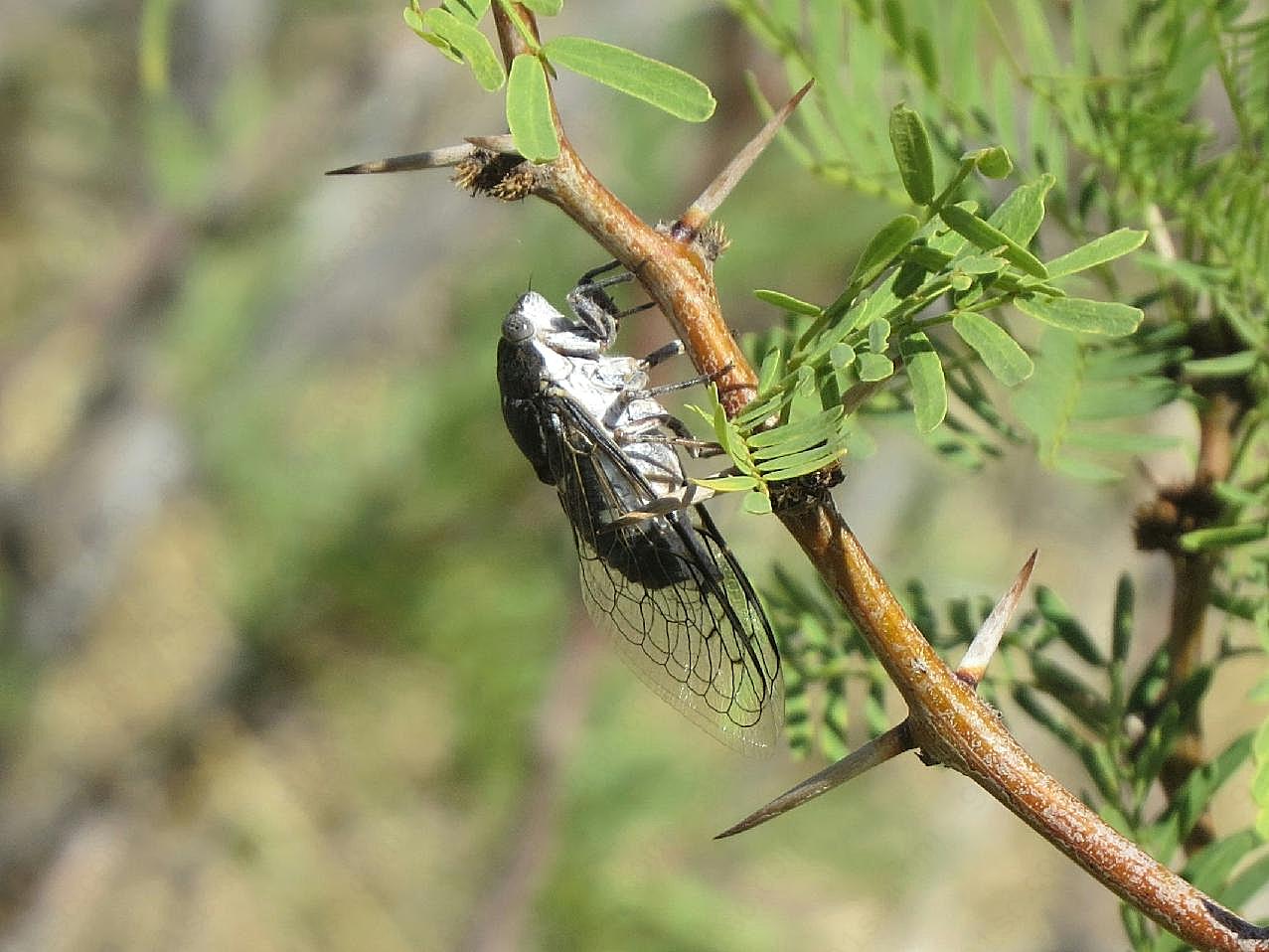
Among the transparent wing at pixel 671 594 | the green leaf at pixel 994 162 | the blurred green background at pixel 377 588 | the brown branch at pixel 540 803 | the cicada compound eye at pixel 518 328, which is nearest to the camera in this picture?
the green leaf at pixel 994 162

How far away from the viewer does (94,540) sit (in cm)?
204

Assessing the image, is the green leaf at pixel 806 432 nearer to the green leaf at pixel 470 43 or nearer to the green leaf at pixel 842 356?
the green leaf at pixel 842 356

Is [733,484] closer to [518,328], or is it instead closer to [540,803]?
[518,328]

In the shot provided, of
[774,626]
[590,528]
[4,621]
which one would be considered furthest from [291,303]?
[774,626]

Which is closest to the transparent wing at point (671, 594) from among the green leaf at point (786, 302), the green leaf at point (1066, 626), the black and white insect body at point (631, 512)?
the black and white insect body at point (631, 512)

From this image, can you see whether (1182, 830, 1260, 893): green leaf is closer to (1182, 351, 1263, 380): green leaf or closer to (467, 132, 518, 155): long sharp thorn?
(1182, 351, 1263, 380): green leaf

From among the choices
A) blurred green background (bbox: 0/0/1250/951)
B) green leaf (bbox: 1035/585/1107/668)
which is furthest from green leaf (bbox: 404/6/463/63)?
blurred green background (bbox: 0/0/1250/951)

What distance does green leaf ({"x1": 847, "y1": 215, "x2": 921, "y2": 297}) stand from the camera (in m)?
0.37

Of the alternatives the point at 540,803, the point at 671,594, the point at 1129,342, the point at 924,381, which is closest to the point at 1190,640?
the point at 1129,342

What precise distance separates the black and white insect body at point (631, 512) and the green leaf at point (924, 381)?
10.5 inches

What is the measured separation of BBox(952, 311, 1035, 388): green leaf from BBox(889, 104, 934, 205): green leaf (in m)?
0.05

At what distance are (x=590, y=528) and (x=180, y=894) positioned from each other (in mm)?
2224

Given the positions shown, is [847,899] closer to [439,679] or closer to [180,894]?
[439,679]

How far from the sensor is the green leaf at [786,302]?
0.40 metres
